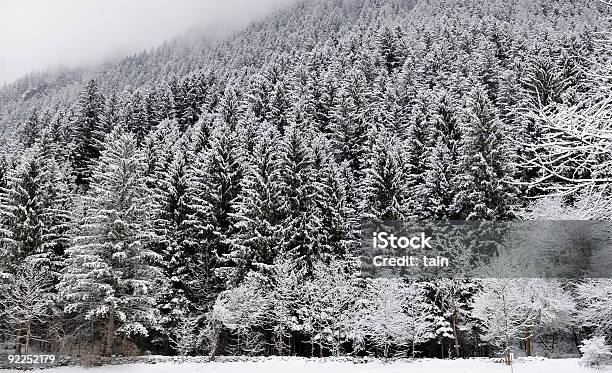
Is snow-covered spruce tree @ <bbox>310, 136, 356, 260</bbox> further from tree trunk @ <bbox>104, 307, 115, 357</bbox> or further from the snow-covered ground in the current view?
tree trunk @ <bbox>104, 307, 115, 357</bbox>

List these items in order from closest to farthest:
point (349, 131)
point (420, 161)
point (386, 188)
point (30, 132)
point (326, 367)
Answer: point (326, 367), point (386, 188), point (420, 161), point (349, 131), point (30, 132)

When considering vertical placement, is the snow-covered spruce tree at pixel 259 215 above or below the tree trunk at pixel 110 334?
above

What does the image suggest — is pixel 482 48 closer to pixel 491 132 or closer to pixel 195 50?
pixel 491 132

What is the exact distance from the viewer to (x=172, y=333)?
3447 centimetres

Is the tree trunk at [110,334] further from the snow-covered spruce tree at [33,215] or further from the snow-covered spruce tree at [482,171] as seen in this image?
the snow-covered spruce tree at [482,171]

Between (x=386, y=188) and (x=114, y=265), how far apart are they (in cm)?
2046

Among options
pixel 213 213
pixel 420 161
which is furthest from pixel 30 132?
pixel 420 161

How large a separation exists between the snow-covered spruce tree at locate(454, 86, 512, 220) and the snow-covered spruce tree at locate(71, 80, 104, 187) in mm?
40286

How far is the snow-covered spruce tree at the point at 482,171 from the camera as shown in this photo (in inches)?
1433

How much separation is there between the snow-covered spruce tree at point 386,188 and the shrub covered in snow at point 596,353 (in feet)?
52.7

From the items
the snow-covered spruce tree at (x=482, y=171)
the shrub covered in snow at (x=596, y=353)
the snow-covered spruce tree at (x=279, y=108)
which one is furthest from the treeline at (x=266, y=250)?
the snow-covered spruce tree at (x=279, y=108)

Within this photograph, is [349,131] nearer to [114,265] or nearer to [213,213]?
[213,213]

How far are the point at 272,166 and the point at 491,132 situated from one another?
17.8 metres

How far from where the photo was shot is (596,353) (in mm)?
23078
